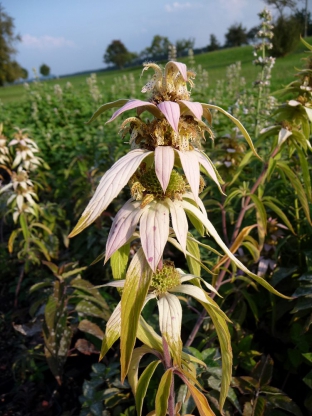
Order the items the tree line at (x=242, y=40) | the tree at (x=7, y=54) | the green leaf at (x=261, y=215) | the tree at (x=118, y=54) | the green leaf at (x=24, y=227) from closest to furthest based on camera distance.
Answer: the green leaf at (x=261, y=215) → the green leaf at (x=24, y=227) → the tree line at (x=242, y=40) → the tree at (x=7, y=54) → the tree at (x=118, y=54)

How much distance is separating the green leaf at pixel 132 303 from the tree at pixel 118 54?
1733 inches

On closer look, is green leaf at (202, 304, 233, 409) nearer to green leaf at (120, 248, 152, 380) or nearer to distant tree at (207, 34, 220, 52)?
green leaf at (120, 248, 152, 380)

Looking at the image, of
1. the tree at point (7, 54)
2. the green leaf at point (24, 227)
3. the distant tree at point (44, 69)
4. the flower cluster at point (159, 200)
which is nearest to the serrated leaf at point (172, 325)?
the flower cluster at point (159, 200)

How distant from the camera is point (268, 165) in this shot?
1.54 meters

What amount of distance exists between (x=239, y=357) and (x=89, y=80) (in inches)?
208

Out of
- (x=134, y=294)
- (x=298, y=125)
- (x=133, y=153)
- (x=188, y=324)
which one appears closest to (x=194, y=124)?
(x=133, y=153)

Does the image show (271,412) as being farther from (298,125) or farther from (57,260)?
(57,260)

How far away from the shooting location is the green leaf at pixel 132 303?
2.11ft

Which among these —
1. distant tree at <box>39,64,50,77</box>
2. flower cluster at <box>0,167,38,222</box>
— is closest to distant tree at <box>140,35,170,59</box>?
distant tree at <box>39,64,50,77</box>

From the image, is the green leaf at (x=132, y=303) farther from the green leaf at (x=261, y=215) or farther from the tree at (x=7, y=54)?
the tree at (x=7, y=54)

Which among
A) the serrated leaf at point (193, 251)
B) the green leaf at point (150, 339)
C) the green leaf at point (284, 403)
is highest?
the serrated leaf at point (193, 251)

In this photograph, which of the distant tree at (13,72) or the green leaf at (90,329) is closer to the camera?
the green leaf at (90,329)

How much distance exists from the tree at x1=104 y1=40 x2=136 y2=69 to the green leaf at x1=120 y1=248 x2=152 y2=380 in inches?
1733

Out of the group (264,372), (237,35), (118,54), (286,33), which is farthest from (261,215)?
(118,54)
